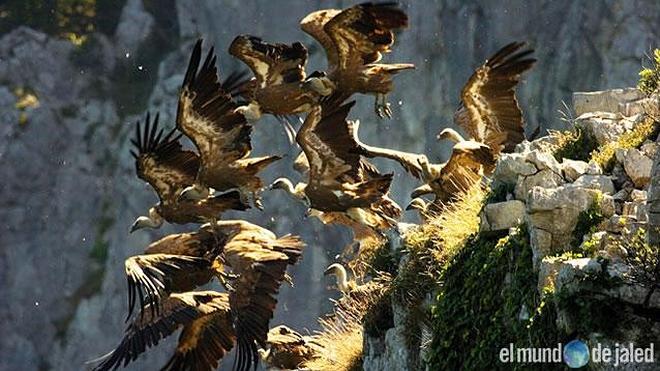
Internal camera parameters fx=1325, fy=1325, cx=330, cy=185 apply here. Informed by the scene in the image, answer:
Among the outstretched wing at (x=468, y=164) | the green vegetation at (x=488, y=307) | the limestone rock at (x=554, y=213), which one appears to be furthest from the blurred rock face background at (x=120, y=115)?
the limestone rock at (x=554, y=213)

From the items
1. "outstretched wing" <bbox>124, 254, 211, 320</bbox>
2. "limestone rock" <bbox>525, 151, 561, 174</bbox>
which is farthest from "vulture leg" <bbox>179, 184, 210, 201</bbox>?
"limestone rock" <bbox>525, 151, 561, 174</bbox>

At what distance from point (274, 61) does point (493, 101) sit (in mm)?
3060

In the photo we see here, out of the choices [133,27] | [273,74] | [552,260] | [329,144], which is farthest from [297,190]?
[133,27]

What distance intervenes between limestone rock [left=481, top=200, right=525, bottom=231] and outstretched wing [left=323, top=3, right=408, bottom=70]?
4.85 metres

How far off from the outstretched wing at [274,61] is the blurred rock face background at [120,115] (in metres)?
22.3

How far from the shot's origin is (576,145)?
12047 mm

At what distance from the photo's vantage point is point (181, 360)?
14.6m

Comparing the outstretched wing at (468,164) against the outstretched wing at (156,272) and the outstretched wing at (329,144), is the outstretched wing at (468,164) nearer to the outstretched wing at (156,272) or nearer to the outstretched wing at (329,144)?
the outstretched wing at (329,144)

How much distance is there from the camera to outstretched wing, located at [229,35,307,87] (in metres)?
16.4

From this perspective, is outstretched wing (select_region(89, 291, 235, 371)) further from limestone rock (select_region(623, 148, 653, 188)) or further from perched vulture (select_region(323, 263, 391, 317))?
limestone rock (select_region(623, 148, 653, 188))

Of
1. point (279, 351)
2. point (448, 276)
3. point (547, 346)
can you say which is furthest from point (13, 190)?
point (547, 346)

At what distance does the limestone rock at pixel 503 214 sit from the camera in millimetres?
10531

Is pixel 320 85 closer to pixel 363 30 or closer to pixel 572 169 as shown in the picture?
pixel 363 30

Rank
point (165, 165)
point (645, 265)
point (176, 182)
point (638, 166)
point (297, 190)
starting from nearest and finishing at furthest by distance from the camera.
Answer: point (645, 265)
point (638, 166)
point (165, 165)
point (176, 182)
point (297, 190)
